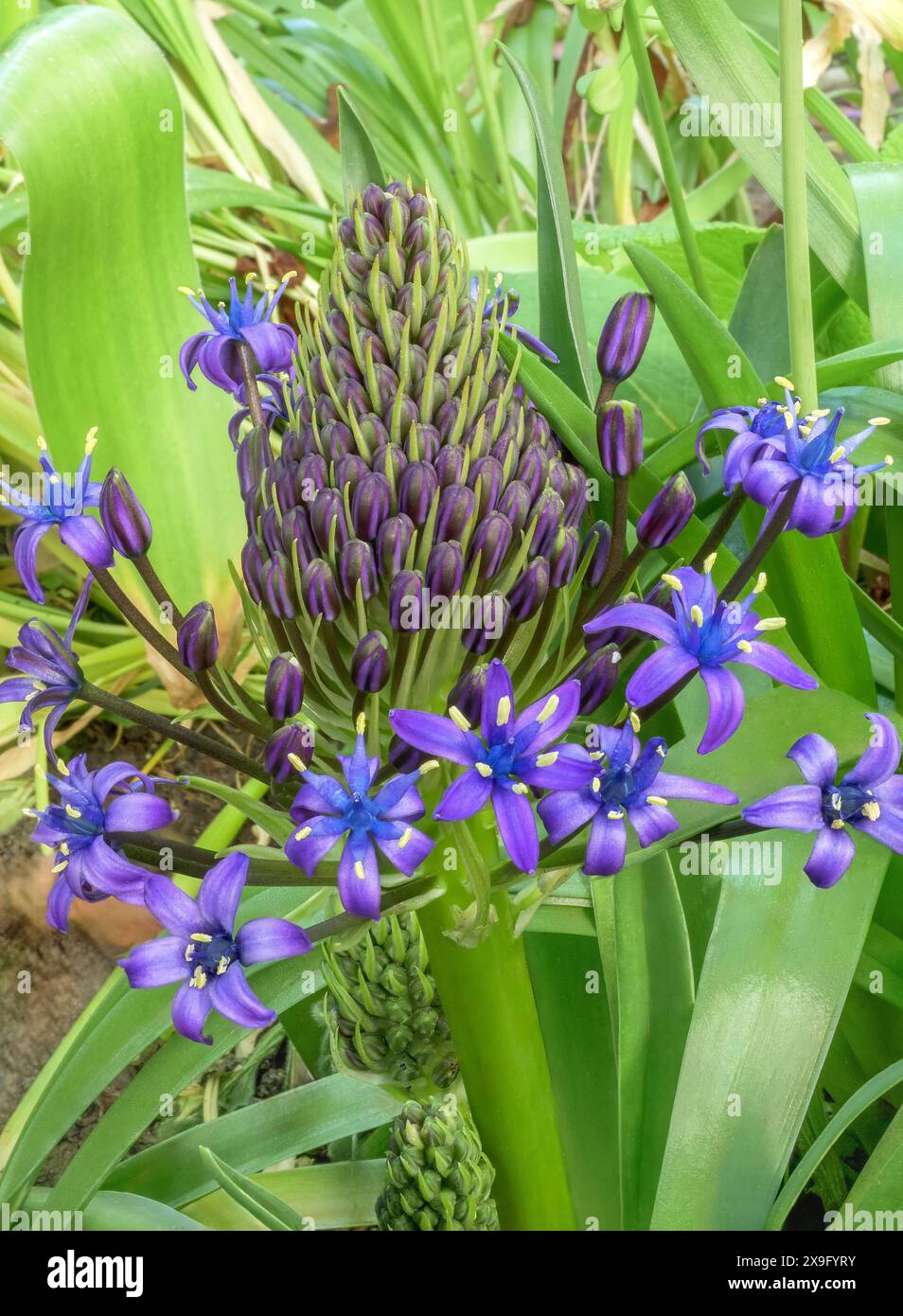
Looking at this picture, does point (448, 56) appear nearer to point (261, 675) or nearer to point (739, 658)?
point (261, 675)

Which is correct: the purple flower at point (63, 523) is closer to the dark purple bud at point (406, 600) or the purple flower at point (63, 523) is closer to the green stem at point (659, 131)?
the dark purple bud at point (406, 600)

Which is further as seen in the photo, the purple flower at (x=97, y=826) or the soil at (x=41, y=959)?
the soil at (x=41, y=959)

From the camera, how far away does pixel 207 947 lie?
0.38 m

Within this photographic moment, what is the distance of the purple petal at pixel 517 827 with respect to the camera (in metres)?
0.35

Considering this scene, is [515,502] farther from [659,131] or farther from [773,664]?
[659,131]

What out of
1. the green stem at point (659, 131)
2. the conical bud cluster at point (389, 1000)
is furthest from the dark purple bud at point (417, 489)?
the green stem at point (659, 131)

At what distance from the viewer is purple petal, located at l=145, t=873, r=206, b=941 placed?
373 mm

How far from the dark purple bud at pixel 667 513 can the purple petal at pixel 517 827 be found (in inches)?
5.2

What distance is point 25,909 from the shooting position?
→ 0.91 metres

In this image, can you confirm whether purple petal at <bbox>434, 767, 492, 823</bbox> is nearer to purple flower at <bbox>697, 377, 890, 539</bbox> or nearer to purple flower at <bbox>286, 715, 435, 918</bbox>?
purple flower at <bbox>286, 715, 435, 918</bbox>

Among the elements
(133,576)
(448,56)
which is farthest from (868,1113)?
(448,56)

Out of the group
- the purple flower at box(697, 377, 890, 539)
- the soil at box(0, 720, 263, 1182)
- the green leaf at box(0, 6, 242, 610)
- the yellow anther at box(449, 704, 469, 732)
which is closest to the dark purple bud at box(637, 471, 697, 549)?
the purple flower at box(697, 377, 890, 539)

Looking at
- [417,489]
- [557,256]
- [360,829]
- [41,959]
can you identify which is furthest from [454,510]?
[41,959]

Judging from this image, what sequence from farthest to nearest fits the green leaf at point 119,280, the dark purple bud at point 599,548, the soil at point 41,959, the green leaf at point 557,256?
the soil at point 41,959 < the green leaf at point 119,280 < the green leaf at point 557,256 < the dark purple bud at point 599,548
